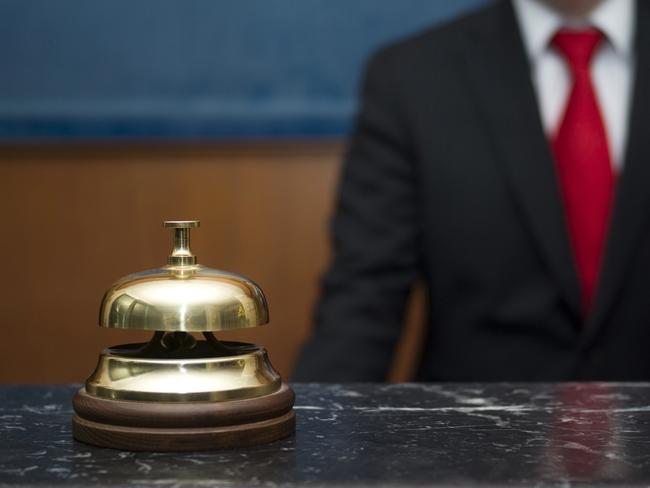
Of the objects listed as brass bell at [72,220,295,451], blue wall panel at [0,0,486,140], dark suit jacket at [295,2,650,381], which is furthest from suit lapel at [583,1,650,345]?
brass bell at [72,220,295,451]

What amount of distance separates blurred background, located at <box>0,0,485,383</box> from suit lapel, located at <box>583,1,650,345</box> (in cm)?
70

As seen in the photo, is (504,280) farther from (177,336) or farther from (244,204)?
(177,336)

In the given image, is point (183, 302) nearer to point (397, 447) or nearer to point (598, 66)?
point (397, 447)

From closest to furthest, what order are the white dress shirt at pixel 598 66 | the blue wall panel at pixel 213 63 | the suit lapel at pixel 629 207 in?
1. the suit lapel at pixel 629 207
2. the white dress shirt at pixel 598 66
3. the blue wall panel at pixel 213 63

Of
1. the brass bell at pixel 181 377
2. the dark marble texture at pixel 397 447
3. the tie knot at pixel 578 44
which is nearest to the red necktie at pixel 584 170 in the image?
the tie knot at pixel 578 44

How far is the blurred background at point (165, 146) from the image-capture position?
2273 millimetres

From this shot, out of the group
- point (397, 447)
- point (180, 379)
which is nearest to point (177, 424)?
point (180, 379)

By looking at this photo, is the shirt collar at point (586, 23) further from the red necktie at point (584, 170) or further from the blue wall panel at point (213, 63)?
the blue wall panel at point (213, 63)

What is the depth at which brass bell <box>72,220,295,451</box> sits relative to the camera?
25.0 inches

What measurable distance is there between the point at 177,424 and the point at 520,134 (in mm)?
1161

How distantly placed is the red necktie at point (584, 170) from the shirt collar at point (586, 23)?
4 centimetres

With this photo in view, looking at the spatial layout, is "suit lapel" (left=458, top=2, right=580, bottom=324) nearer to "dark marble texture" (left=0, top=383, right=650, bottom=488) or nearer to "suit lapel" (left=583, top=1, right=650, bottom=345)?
"suit lapel" (left=583, top=1, right=650, bottom=345)

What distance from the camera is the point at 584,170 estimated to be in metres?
1.66

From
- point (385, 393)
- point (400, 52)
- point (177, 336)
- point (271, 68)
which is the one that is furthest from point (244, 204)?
point (177, 336)
